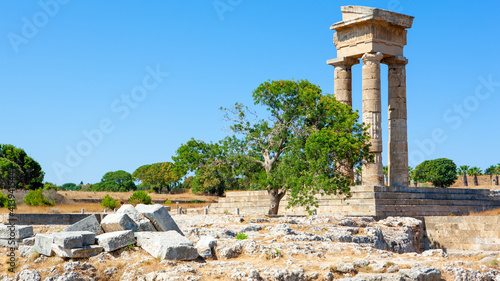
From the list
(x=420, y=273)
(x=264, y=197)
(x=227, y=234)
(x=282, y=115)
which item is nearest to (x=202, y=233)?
(x=227, y=234)

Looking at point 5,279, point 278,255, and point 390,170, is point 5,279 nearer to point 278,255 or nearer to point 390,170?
point 278,255

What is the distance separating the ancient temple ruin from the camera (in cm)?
3178

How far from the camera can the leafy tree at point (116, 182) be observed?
88000 millimetres

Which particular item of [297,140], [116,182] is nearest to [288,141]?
[297,140]

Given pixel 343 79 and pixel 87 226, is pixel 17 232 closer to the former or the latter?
pixel 87 226

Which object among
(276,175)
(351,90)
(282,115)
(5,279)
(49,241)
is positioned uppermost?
(351,90)

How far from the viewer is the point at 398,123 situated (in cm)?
3394

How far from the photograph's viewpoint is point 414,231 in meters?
23.8

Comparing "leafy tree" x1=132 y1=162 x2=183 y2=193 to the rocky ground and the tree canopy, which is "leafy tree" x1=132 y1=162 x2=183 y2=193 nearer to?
the tree canopy

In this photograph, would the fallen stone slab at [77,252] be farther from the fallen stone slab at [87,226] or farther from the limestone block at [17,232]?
the limestone block at [17,232]

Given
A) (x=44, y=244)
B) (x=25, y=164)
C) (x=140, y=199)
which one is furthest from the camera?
(x=25, y=164)

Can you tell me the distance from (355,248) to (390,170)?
2094cm

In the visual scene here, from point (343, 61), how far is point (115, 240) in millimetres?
23067

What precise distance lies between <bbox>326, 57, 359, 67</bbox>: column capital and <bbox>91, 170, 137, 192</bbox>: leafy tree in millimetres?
59335
